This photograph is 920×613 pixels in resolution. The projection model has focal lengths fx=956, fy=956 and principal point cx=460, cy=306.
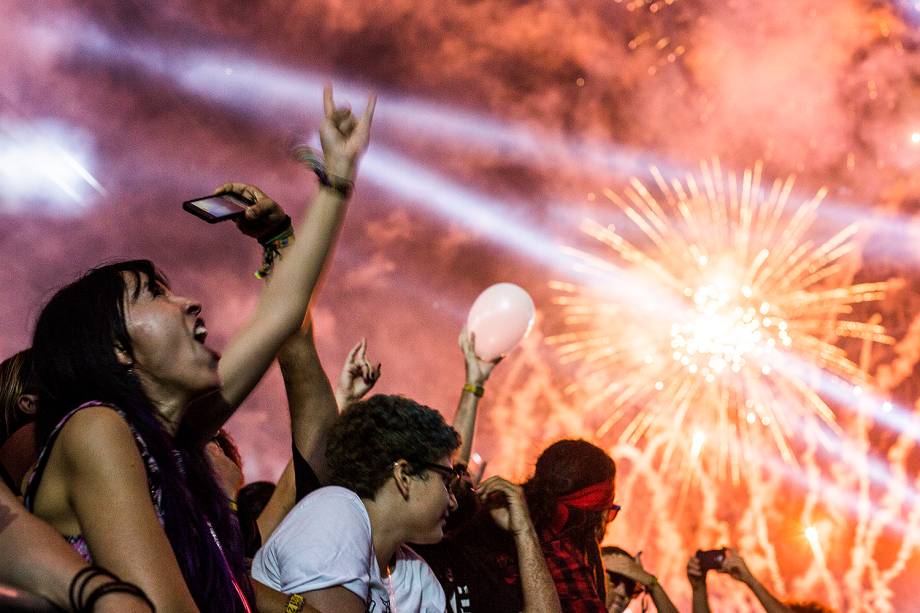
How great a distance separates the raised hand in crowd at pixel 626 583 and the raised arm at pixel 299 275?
2770 millimetres

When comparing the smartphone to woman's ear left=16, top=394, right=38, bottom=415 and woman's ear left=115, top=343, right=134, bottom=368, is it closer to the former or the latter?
woman's ear left=115, top=343, right=134, bottom=368

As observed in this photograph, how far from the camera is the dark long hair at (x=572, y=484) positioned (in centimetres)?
372

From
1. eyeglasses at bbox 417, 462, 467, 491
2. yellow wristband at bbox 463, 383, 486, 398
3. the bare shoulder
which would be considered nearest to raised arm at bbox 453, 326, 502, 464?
yellow wristband at bbox 463, 383, 486, 398

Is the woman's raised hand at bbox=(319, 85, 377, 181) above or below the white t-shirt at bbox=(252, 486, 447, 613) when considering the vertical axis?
above

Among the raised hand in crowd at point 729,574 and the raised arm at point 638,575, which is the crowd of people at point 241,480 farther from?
the raised hand in crowd at point 729,574

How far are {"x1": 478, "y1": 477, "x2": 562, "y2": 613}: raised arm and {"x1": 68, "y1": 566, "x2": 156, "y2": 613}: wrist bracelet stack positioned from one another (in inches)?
79.5

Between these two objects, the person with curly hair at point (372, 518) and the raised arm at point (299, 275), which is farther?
the person with curly hair at point (372, 518)

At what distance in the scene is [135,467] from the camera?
1.52 metres

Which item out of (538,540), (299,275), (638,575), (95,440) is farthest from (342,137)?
(638,575)

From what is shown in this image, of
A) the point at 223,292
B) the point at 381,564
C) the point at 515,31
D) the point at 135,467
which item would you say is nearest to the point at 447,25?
the point at 515,31

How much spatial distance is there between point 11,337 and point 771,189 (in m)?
11.5

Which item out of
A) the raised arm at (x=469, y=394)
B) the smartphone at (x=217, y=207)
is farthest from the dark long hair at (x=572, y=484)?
the smartphone at (x=217, y=207)

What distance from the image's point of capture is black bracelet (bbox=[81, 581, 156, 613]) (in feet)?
4.24

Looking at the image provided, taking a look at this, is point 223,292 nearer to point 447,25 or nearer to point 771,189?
point 447,25
